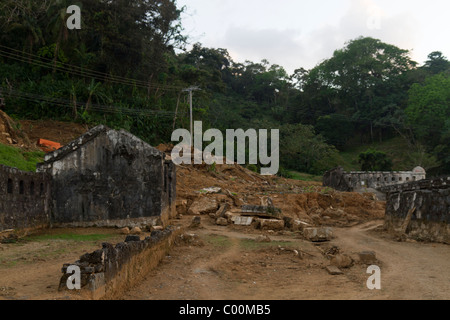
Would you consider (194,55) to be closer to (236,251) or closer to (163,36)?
(163,36)

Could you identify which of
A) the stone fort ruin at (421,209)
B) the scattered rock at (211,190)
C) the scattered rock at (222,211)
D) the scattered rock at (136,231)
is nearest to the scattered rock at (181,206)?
the scattered rock at (222,211)

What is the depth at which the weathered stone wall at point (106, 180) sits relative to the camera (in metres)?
14.8

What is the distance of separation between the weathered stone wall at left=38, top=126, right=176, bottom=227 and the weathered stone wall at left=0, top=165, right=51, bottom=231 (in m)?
0.58

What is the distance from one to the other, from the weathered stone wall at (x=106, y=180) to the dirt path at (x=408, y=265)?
22.5ft

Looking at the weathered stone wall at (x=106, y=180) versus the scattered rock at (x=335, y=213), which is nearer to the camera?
the weathered stone wall at (x=106, y=180)

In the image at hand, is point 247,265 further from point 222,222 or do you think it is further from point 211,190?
point 211,190

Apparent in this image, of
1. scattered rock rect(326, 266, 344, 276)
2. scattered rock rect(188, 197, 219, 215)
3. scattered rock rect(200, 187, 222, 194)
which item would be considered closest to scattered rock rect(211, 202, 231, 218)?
scattered rock rect(188, 197, 219, 215)

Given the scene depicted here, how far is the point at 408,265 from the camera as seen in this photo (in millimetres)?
9320

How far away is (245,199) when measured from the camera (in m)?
21.1

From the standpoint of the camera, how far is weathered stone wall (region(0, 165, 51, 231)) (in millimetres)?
11461

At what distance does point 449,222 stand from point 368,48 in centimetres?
5196

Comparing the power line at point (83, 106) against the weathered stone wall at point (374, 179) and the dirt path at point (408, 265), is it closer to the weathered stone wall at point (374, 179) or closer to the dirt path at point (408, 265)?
the weathered stone wall at point (374, 179)
